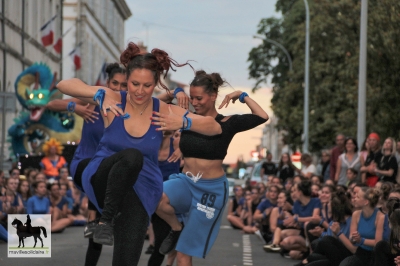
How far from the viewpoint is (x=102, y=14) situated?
248ft

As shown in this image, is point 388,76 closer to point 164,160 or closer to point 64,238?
point 64,238

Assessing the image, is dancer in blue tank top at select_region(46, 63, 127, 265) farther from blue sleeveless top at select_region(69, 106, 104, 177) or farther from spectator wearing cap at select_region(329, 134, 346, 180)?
spectator wearing cap at select_region(329, 134, 346, 180)

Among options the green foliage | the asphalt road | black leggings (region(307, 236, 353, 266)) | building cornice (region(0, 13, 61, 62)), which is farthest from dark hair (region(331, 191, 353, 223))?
building cornice (region(0, 13, 61, 62))

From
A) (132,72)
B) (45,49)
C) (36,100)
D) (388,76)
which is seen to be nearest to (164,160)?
(132,72)

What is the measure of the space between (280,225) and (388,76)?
299 inches

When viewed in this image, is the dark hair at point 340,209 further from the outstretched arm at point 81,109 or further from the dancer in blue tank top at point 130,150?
the dancer in blue tank top at point 130,150

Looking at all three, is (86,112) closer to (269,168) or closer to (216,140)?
(216,140)

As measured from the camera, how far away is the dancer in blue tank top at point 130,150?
6.49m

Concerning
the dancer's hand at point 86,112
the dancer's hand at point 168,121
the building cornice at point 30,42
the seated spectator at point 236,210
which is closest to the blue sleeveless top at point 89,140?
the dancer's hand at point 86,112

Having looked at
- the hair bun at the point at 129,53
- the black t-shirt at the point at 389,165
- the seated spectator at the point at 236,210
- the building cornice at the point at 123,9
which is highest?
the building cornice at the point at 123,9

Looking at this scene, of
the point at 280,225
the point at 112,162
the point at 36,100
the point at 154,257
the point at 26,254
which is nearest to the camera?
the point at 112,162

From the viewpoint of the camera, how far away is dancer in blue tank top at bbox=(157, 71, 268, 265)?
850cm

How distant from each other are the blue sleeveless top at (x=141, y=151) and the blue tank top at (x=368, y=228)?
530cm

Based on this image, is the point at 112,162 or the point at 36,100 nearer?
the point at 112,162
